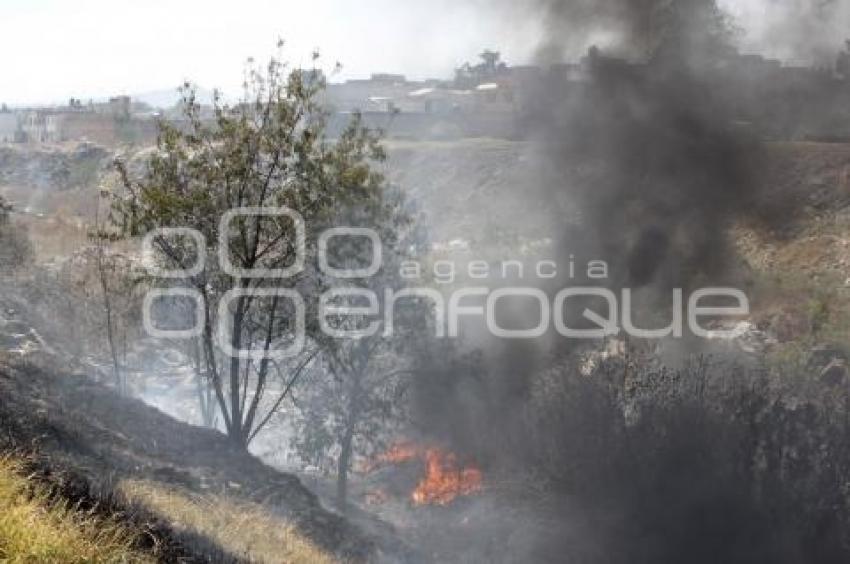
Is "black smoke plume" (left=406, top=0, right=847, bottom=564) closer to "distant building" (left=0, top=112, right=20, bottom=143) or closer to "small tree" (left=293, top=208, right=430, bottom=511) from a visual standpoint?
"small tree" (left=293, top=208, right=430, bottom=511)

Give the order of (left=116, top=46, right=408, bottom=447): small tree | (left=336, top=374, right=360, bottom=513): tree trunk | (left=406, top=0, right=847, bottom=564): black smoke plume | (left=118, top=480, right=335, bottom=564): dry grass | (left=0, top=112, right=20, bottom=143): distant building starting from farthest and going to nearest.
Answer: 1. (left=0, top=112, right=20, bottom=143): distant building
2. (left=336, top=374, right=360, bottom=513): tree trunk
3. (left=406, top=0, right=847, bottom=564): black smoke plume
4. (left=116, top=46, right=408, bottom=447): small tree
5. (left=118, top=480, right=335, bottom=564): dry grass

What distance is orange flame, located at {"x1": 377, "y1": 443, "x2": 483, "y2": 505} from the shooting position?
18.8 m

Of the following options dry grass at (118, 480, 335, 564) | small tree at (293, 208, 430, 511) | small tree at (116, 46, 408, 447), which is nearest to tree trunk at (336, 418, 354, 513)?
small tree at (293, 208, 430, 511)

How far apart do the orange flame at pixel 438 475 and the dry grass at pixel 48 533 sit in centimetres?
1371

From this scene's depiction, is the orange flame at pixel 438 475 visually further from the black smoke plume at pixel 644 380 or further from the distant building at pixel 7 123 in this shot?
the distant building at pixel 7 123

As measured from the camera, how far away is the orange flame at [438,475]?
18.8 meters

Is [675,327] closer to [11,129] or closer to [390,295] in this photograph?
[390,295]

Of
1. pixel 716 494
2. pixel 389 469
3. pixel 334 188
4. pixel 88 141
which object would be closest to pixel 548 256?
pixel 389 469

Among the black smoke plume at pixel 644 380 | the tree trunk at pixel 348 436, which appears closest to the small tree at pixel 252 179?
the tree trunk at pixel 348 436

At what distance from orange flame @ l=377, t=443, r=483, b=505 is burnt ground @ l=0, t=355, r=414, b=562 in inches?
148

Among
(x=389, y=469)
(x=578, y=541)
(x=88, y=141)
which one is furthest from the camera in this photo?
(x=88, y=141)

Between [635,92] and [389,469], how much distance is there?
1480 centimetres

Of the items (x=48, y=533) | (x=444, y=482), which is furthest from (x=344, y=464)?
(x=48, y=533)

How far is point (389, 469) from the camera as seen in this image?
20844mm
